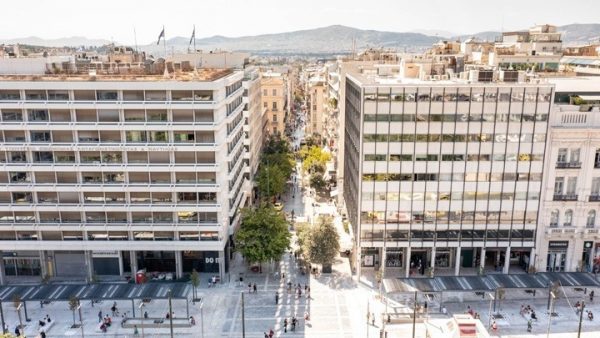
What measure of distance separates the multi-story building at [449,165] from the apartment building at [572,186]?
2.05m

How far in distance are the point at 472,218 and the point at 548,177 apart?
1156 cm

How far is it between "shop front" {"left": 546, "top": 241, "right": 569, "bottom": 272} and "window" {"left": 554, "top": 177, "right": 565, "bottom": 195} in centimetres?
734

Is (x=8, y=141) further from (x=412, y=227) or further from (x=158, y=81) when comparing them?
(x=412, y=227)

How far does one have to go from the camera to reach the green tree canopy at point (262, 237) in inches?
2699

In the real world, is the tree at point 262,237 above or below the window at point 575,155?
below

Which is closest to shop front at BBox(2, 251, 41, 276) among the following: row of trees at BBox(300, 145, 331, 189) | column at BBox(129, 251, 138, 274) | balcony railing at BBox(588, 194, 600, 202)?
column at BBox(129, 251, 138, 274)

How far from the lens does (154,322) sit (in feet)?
191

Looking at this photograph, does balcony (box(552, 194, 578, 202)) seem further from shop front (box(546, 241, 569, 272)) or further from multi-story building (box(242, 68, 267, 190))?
multi-story building (box(242, 68, 267, 190))

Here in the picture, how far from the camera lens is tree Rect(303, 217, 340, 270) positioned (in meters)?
68.8

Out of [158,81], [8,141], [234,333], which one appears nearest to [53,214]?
[8,141]

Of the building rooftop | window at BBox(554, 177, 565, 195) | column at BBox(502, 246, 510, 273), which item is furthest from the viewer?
column at BBox(502, 246, 510, 273)

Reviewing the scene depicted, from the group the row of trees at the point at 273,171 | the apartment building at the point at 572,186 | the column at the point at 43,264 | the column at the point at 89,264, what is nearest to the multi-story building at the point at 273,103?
the row of trees at the point at 273,171

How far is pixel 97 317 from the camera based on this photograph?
60.4 m

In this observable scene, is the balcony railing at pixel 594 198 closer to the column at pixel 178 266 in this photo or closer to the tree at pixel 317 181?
the tree at pixel 317 181
